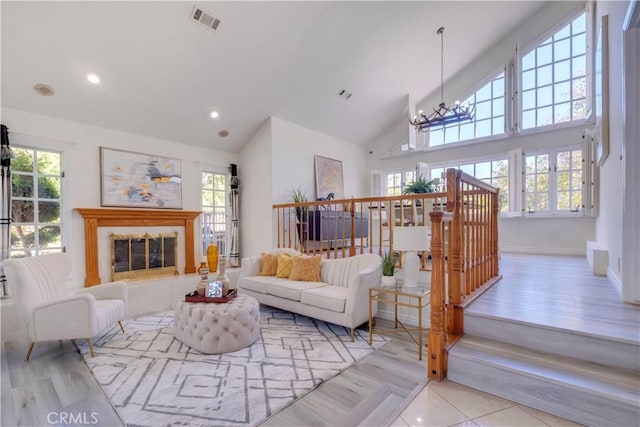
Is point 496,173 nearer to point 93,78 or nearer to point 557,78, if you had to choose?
point 557,78

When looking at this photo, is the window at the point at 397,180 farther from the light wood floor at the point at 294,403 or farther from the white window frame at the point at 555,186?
the light wood floor at the point at 294,403

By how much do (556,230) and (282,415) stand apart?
21.4ft

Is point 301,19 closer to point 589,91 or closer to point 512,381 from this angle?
point 512,381

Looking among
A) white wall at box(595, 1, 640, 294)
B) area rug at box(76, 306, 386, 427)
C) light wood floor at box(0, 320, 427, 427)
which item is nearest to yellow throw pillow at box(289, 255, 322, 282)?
area rug at box(76, 306, 386, 427)

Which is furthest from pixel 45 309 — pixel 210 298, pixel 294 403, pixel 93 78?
pixel 93 78

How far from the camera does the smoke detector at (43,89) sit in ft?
12.9

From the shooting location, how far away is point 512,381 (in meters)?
1.99

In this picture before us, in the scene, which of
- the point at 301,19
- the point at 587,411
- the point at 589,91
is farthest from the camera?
the point at 589,91

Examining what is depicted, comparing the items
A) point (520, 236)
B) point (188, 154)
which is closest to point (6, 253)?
point (188, 154)

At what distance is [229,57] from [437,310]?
4500 millimetres

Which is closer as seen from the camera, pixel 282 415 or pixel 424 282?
pixel 282 415

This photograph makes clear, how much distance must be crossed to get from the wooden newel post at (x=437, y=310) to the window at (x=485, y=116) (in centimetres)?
556

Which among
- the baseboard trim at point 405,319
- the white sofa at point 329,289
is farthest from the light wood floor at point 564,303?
the white sofa at point 329,289

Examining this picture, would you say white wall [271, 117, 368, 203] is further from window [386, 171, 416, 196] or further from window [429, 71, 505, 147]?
window [429, 71, 505, 147]
